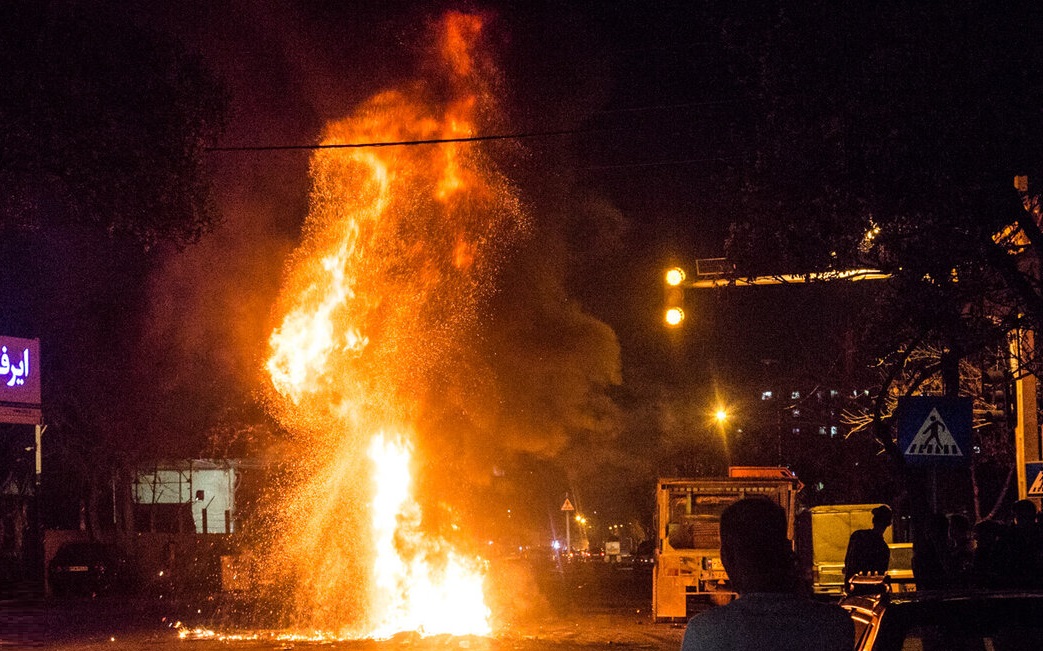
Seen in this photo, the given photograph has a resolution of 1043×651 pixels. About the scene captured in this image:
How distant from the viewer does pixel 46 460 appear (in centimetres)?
4491

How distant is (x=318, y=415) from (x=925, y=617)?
21.1 m

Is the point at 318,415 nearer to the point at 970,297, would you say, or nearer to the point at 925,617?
the point at 970,297

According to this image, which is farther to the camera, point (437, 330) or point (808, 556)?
point (437, 330)

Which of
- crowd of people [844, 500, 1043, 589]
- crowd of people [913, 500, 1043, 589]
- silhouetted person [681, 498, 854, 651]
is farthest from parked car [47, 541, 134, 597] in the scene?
silhouetted person [681, 498, 854, 651]

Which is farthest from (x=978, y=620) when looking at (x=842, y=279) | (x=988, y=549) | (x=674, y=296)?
(x=674, y=296)

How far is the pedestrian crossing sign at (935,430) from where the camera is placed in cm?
1117

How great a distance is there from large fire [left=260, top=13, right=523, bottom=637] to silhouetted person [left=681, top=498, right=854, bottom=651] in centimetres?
1705

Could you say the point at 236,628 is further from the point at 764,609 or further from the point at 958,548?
the point at 764,609

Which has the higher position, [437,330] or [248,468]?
[437,330]

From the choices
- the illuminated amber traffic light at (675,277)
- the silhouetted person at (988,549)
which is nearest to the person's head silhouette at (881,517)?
the silhouetted person at (988,549)

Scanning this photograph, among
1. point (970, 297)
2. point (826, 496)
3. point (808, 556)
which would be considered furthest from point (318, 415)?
point (826, 496)

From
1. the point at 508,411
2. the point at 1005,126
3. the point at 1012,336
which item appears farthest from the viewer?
the point at 508,411

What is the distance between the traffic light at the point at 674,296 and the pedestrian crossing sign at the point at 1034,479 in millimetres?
5149

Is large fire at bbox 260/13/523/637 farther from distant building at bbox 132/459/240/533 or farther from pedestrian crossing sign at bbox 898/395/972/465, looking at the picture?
distant building at bbox 132/459/240/533
